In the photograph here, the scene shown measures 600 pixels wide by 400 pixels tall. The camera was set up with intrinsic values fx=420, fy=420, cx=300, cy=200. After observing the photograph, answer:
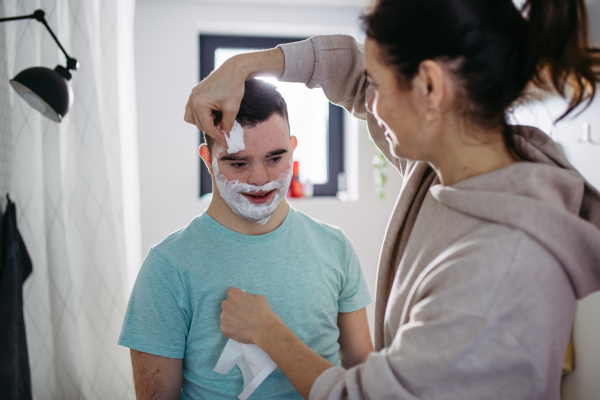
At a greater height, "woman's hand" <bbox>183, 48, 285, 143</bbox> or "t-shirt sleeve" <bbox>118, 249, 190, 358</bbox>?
"woman's hand" <bbox>183, 48, 285, 143</bbox>

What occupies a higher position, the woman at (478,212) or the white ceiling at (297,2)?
the white ceiling at (297,2)

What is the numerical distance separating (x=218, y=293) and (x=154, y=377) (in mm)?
224

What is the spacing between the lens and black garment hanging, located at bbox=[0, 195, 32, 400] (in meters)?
1.31

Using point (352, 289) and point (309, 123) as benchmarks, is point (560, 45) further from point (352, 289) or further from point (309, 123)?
point (309, 123)

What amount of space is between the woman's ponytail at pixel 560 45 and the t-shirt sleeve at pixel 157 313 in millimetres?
822

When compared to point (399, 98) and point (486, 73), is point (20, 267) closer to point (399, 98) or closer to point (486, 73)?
point (399, 98)

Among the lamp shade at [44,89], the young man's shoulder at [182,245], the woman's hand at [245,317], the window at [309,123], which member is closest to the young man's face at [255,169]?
the young man's shoulder at [182,245]

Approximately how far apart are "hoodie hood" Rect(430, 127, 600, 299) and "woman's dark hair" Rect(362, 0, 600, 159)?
9 centimetres

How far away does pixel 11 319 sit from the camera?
1.33m

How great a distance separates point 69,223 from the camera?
169 cm

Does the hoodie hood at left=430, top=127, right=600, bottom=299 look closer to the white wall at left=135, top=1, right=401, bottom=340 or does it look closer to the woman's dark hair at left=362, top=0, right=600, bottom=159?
the woman's dark hair at left=362, top=0, right=600, bottom=159

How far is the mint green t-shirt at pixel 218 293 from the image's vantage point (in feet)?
3.14

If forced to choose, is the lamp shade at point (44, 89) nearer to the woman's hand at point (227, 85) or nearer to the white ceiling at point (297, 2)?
the woman's hand at point (227, 85)

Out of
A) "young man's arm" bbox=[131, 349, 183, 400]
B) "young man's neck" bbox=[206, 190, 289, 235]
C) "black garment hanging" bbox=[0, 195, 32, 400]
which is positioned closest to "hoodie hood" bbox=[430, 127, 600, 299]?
"young man's neck" bbox=[206, 190, 289, 235]
